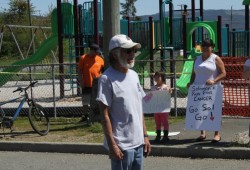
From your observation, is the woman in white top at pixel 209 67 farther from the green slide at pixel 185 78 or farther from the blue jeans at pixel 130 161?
the green slide at pixel 185 78

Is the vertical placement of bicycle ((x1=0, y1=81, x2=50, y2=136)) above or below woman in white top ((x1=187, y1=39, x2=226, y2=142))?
below

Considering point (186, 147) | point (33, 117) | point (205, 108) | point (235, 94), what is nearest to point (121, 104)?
point (186, 147)

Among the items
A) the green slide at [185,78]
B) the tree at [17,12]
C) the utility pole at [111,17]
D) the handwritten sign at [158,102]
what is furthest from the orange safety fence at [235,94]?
the tree at [17,12]

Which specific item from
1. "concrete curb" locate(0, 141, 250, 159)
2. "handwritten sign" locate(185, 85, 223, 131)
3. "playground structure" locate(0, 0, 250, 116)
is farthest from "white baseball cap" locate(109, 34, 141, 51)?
"playground structure" locate(0, 0, 250, 116)

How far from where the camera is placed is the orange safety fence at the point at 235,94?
1270cm

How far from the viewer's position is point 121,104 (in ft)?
16.5

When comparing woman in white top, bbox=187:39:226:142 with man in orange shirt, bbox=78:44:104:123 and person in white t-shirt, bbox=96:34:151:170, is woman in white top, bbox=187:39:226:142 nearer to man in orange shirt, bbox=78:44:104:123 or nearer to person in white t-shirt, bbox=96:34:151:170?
man in orange shirt, bbox=78:44:104:123

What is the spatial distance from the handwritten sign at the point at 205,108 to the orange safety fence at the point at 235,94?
9.16 ft

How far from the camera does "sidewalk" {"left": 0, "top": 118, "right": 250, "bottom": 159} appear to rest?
360 inches

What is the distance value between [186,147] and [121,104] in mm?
4559

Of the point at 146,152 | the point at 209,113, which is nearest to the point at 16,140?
the point at 209,113

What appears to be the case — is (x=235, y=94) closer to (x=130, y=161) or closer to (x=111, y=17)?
(x=111, y=17)

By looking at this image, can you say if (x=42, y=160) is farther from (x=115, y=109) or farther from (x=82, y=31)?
(x=82, y=31)

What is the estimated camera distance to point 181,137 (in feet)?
34.2
